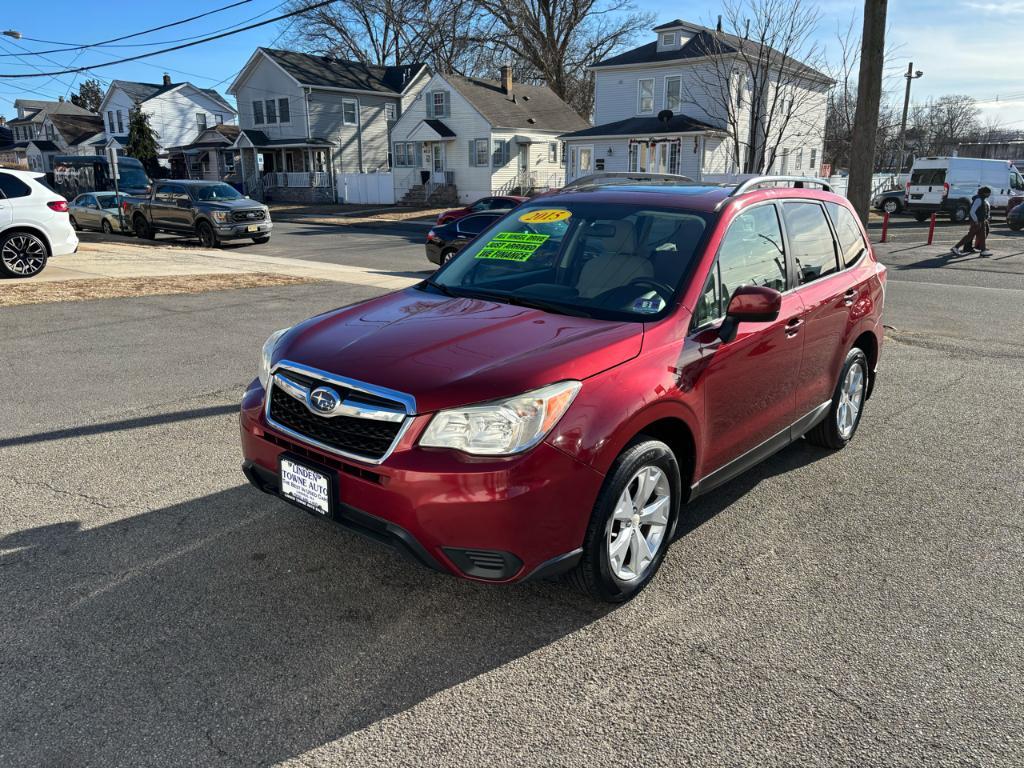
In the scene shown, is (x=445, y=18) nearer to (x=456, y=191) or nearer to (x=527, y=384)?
(x=456, y=191)

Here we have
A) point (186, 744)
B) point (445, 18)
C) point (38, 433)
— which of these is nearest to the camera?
point (186, 744)

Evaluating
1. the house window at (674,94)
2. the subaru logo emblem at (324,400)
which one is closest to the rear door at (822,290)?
the subaru logo emblem at (324,400)

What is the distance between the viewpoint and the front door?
147 inches

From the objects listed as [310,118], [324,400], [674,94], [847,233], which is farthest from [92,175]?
[324,400]

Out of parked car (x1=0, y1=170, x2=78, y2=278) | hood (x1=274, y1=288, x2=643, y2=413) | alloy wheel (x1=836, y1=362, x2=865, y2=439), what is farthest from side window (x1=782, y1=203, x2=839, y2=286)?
parked car (x1=0, y1=170, x2=78, y2=278)

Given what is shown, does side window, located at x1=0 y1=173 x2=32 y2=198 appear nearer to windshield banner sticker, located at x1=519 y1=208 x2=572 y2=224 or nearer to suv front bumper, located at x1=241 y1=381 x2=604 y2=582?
windshield banner sticker, located at x1=519 y1=208 x2=572 y2=224

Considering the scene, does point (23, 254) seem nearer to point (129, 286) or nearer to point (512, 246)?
point (129, 286)

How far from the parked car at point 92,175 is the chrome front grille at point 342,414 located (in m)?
30.3

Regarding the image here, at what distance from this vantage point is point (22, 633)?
3.13 m

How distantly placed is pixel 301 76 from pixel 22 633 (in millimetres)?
46864

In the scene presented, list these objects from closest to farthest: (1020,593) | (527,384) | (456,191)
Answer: (527,384)
(1020,593)
(456,191)

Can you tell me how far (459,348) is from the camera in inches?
129

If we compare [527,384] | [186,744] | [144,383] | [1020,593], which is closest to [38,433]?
[144,383]

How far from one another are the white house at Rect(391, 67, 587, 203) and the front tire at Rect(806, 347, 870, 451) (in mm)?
34906
